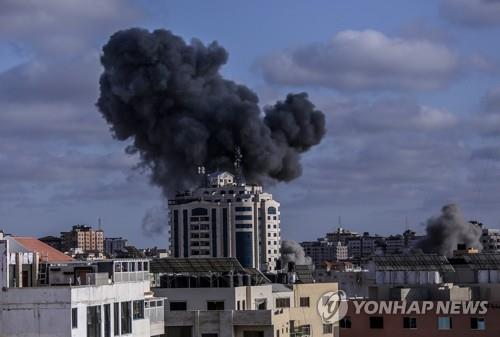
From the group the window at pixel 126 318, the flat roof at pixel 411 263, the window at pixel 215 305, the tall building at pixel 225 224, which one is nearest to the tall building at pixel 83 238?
the tall building at pixel 225 224

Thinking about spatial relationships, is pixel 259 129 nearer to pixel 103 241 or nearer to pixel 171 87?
pixel 171 87

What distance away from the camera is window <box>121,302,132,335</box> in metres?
20.6

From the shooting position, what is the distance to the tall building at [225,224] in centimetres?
11919

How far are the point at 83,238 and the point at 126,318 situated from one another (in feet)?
518

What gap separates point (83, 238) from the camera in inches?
6959

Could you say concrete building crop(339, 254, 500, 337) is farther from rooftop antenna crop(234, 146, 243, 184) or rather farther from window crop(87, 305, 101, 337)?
rooftop antenna crop(234, 146, 243, 184)

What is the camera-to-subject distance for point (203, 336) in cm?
3036

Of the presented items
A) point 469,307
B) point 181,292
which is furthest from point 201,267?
point 469,307

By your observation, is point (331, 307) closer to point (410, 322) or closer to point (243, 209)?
point (410, 322)

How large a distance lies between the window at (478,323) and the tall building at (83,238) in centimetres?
13074

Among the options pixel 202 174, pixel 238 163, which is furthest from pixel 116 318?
pixel 202 174

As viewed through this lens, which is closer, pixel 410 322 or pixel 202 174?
pixel 410 322

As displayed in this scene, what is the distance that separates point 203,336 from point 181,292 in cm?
243

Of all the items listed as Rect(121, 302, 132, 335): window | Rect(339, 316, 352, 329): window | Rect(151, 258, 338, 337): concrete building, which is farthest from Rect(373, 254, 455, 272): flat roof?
Rect(121, 302, 132, 335): window
